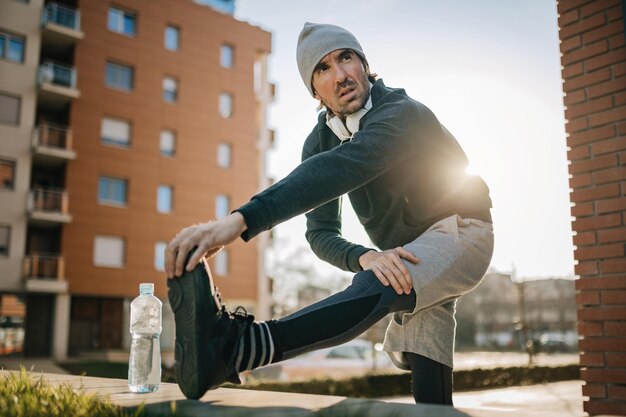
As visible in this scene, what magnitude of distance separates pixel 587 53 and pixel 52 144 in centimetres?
2319

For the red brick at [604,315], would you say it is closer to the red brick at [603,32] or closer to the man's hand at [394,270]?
the red brick at [603,32]

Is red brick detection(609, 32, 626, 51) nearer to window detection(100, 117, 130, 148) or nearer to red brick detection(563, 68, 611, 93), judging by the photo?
red brick detection(563, 68, 611, 93)

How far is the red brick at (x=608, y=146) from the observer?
13.3 feet

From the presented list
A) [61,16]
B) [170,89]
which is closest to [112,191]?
[170,89]

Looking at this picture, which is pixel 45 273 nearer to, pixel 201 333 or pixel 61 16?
pixel 61 16

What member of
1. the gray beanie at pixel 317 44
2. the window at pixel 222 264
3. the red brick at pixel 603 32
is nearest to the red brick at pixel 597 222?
the red brick at pixel 603 32

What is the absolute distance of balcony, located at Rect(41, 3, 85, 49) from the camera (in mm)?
24719

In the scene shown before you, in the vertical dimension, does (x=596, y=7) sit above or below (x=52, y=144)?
below

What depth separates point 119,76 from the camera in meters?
26.5

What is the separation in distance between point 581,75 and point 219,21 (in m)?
27.6

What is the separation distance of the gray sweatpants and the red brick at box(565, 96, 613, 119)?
2.35m

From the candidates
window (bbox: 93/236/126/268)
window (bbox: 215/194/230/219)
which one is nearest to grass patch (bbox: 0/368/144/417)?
window (bbox: 93/236/126/268)

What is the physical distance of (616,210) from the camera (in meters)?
4.05

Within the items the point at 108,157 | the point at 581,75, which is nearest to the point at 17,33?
the point at 108,157
